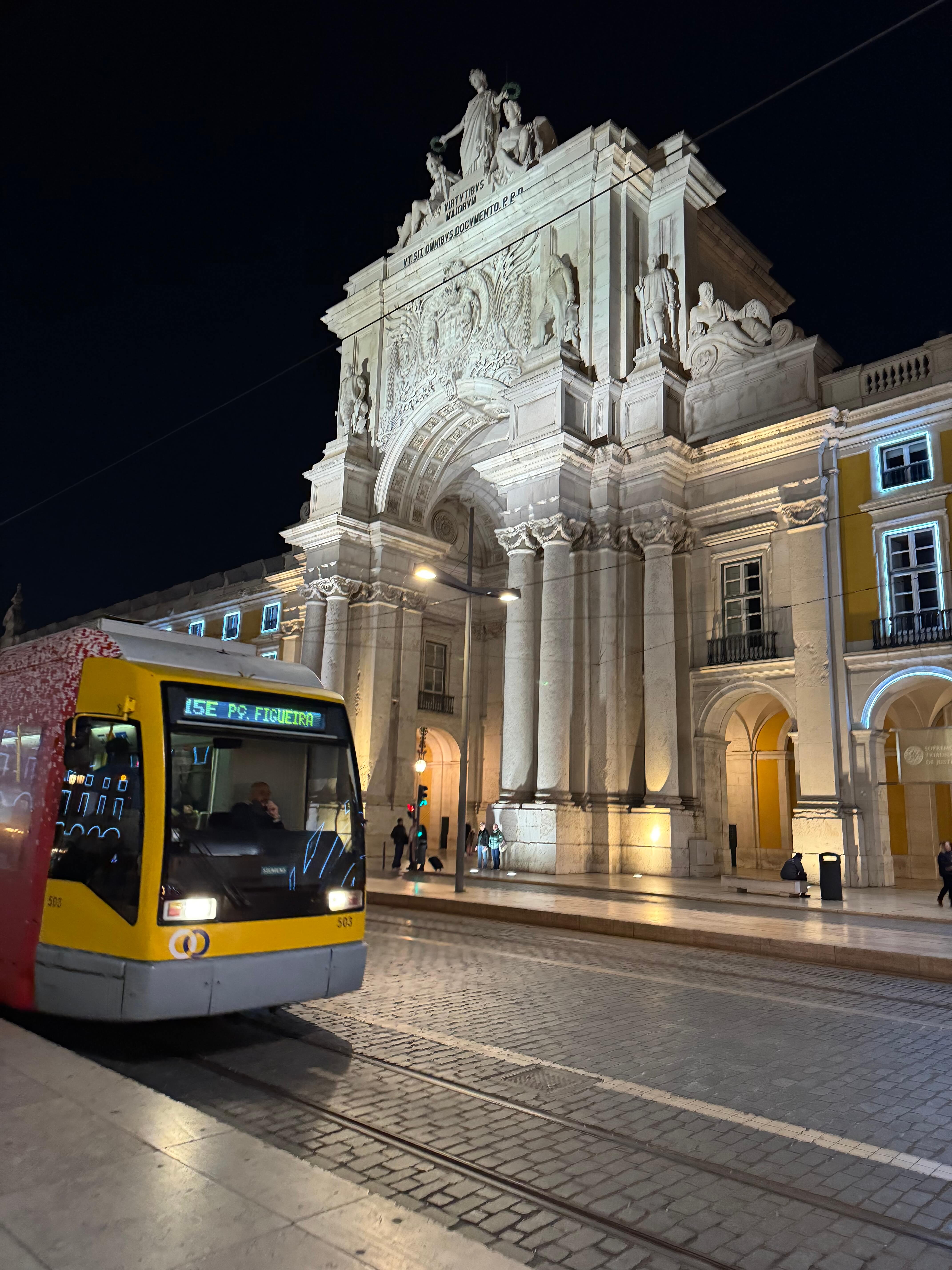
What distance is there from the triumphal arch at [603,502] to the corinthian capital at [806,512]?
6 cm

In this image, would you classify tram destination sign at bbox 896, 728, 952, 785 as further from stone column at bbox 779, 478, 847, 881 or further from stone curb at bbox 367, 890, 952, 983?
stone curb at bbox 367, 890, 952, 983

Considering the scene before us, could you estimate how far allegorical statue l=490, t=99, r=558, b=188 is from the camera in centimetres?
2923

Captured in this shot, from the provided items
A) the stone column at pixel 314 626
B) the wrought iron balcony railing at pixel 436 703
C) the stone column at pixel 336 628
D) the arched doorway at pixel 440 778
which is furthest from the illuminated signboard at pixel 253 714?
the arched doorway at pixel 440 778

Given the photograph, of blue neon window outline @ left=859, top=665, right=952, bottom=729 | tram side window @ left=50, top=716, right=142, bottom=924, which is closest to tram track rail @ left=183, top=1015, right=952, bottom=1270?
tram side window @ left=50, top=716, right=142, bottom=924

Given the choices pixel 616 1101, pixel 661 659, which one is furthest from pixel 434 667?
pixel 616 1101

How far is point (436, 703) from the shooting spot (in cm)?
3572

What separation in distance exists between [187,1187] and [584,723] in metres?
20.5

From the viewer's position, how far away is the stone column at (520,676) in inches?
934

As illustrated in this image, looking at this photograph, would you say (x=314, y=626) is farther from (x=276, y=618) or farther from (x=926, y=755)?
(x=926, y=755)

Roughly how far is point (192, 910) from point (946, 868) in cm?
1561

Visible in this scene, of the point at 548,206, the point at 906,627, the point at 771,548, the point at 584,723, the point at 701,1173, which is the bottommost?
the point at 701,1173

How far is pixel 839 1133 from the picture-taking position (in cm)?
503

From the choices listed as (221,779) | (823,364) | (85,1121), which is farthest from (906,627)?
(85,1121)

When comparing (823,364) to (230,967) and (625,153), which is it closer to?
(625,153)
